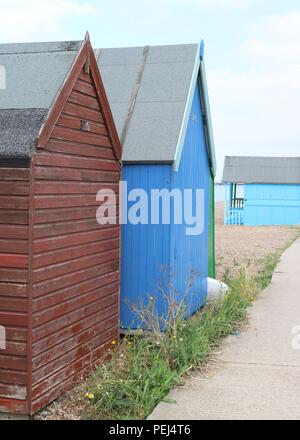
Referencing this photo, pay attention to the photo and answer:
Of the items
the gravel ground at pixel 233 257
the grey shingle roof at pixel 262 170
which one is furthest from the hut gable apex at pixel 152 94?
the grey shingle roof at pixel 262 170

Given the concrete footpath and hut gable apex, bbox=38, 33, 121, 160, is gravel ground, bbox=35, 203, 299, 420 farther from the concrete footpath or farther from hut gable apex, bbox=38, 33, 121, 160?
hut gable apex, bbox=38, 33, 121, 160

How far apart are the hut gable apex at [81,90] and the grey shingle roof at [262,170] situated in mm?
25647

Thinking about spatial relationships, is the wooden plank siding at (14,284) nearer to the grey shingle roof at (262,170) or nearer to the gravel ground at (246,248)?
the gravel ground at (246,248)

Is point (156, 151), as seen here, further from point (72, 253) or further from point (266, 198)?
point (266, 198)

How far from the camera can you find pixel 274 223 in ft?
101

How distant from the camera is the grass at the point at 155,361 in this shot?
4848 millimetres

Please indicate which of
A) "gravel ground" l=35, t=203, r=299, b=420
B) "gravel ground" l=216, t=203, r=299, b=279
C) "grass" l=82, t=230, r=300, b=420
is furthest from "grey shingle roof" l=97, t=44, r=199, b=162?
"gravel ground" l=216, t=203, r=299, b=279

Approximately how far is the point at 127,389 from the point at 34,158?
2010 millimetres

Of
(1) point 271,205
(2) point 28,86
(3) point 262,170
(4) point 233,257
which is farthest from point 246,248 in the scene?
(3) point 262,170

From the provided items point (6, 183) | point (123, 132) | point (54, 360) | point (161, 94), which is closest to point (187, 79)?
point (161, 94)

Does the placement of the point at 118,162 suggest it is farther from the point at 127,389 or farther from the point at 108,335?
the point at 127,389

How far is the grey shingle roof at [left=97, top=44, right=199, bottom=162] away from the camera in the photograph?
22.6 ft

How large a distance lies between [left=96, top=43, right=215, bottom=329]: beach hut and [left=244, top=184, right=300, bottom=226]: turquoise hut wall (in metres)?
22.6
